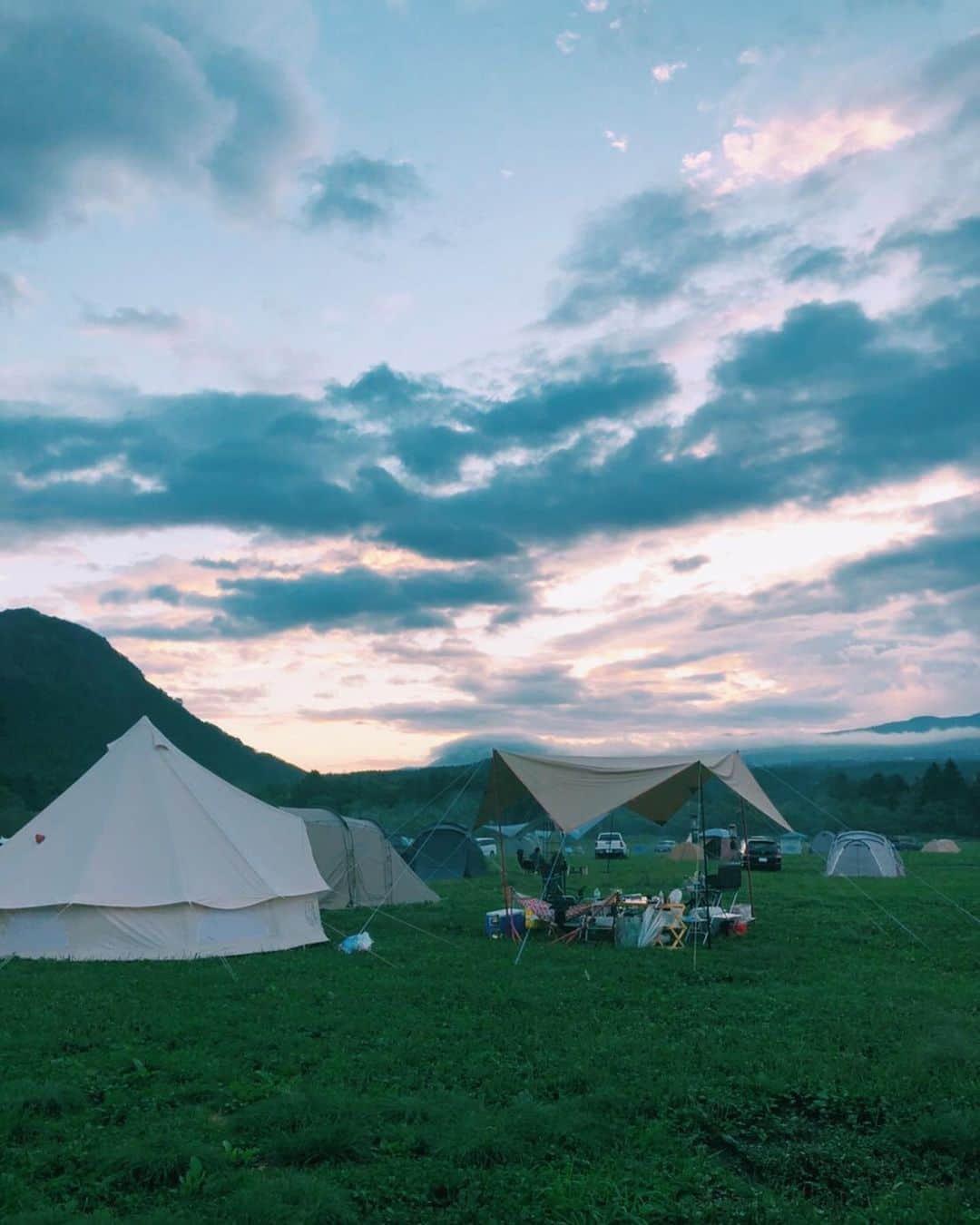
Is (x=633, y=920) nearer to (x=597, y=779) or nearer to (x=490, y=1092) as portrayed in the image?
(x=597, y=779)

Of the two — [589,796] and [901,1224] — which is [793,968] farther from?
[901,1224]

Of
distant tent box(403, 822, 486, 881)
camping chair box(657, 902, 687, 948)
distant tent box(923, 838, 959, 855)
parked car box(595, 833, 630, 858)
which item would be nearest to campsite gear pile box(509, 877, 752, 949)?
camping chair box(657, 902, 687, 948)

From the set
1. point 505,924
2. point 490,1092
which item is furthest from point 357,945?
point 490,1092

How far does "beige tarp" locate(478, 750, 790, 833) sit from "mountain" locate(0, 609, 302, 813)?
58.8 m

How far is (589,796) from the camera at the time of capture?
51.1 feet

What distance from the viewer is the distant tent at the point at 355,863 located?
20.0 meters

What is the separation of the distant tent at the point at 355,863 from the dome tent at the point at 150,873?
404cm

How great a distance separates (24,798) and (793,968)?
58.6 meters

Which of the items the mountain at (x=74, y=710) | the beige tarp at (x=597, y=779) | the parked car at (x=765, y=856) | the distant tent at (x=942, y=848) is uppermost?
the mountain at (x=74, y=710)

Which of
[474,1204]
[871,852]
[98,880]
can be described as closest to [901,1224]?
[474,1204]

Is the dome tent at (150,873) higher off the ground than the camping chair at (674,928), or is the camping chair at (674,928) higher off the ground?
the dome tent at (150,873)

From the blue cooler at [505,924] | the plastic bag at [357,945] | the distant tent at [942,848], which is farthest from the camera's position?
the distant tent at [942,848]

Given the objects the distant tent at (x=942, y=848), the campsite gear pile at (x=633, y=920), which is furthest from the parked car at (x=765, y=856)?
the campsite gear pile at (x=633, y=920)

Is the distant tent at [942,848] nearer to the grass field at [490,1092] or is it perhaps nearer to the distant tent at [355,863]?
the distant tent at [355,863]
